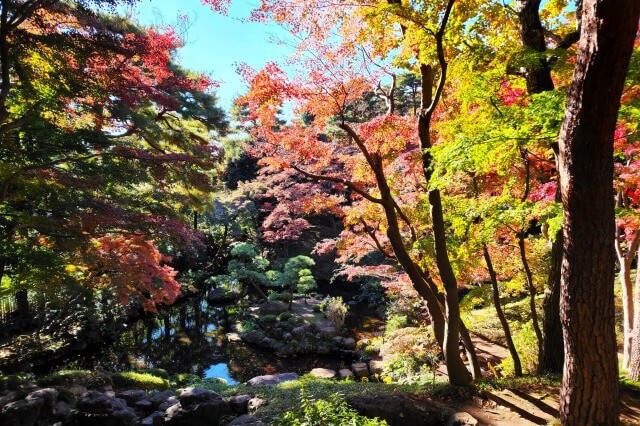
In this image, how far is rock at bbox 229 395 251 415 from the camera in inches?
181

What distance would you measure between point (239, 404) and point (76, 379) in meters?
3.84

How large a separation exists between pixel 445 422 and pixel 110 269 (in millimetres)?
6974

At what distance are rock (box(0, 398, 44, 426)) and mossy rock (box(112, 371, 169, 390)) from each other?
310cm

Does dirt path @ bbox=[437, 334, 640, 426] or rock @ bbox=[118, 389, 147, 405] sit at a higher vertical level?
dirt path @ bbox=[437, 334, 640, 426]

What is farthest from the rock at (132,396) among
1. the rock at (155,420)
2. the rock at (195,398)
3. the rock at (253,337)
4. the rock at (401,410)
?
the rock at (253,337)

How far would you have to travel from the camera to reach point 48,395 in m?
4.40

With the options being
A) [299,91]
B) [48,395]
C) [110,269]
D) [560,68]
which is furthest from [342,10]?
[110,269]

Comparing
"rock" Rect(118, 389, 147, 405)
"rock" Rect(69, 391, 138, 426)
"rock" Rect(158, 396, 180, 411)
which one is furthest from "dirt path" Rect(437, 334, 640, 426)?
"rock" Rect(118, 389, 147, 405)

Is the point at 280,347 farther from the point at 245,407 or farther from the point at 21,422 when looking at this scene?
the point at 21,422

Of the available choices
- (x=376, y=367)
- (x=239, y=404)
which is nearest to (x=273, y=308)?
(x=376, y=367)

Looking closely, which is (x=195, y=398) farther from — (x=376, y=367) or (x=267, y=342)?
(x=267, y=342)

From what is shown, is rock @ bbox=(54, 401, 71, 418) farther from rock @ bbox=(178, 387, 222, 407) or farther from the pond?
the pond

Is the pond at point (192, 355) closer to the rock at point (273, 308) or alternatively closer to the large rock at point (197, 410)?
the rock at point (273, 308)

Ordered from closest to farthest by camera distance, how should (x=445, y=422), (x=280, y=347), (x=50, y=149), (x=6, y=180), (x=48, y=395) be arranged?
(x=445, y=422) → (x=48, y=395) → (x=6, y=180) → (x=50, y=149) → (x=280, y=347)
